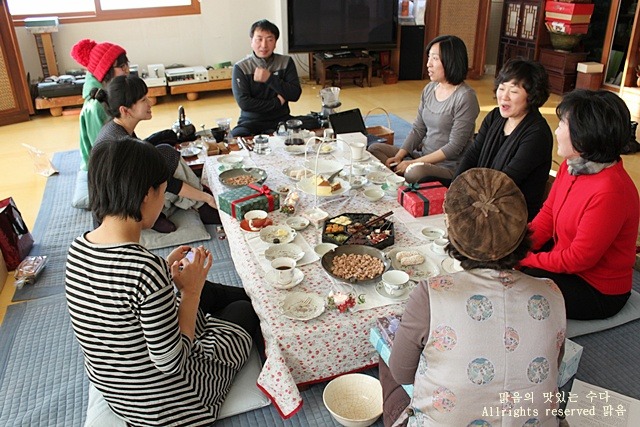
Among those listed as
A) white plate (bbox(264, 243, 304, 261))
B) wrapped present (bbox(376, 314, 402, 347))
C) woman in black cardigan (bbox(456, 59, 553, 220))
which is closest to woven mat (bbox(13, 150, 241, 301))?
white plate (bbox(264, 243, 304, 261))

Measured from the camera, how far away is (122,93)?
8.78 feet

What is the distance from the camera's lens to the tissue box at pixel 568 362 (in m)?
1.87

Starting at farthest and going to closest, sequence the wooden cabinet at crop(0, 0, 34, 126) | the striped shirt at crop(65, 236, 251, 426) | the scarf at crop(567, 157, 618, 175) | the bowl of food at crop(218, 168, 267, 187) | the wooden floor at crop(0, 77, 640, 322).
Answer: the wooden cabinet at crop(0, 0, 34, 126) < the wooden floor at crop(0, 77, 640, 322) < the bowl of food at crop(218, 168, 267, 187) < the scarf at crop(567, 157, 618, 175) < the striped shirt at crop(65, 236, 251, 426)

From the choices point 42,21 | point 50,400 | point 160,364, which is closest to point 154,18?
point 42,21

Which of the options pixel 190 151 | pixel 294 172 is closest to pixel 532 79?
pixel 294 172

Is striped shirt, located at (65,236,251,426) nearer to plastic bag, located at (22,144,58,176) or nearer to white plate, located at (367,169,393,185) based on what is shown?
white plate, located at (367,169,393,185)

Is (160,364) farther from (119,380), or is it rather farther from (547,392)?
(547,392)

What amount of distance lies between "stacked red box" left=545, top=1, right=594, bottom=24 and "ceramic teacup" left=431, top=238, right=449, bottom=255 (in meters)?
4.97

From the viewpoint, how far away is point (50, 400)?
203 centimetres

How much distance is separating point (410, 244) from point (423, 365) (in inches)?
34.1

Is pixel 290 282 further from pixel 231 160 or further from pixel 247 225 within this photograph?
pixel 231 160

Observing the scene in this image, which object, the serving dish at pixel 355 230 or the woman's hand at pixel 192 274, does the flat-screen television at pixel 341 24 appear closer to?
the serving dish at pixel 355 230

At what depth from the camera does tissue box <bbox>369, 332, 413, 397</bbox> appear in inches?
62.7

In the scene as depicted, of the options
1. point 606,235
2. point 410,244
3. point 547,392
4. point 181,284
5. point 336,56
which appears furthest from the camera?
point 336,56
